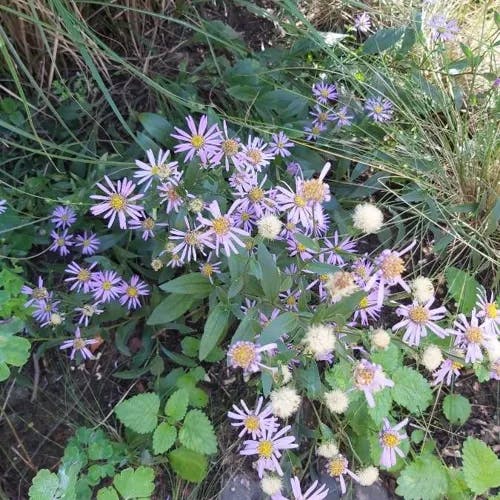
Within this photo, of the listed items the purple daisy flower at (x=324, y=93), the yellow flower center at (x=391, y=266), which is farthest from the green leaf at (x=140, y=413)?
the purple daisy flower at (x=324, y=93)

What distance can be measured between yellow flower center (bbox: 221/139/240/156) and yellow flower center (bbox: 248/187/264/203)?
9 cm

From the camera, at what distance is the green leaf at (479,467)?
1.29 metres

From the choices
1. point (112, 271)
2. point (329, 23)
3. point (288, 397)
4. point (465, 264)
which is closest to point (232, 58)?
point (329, 23)

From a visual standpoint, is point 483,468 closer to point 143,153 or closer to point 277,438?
point 277,438

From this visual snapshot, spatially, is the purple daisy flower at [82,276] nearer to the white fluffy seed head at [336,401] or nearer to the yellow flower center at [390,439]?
the white fluffy seed head at [336,401]

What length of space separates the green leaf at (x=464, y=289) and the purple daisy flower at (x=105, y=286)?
751 millimetres

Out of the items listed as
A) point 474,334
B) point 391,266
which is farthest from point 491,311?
point 391,266

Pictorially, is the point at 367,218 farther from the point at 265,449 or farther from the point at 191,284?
the point at 265,449

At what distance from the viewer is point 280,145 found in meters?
1.34

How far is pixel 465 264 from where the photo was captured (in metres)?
1.58

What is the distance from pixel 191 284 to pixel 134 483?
41 centimetres

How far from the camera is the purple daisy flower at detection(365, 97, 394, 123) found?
1.44m

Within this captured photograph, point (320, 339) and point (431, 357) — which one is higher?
point (320, 339)

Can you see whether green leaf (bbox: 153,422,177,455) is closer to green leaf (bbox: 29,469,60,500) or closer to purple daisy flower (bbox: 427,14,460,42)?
green leaf (bbox: 29,469,60,500)
